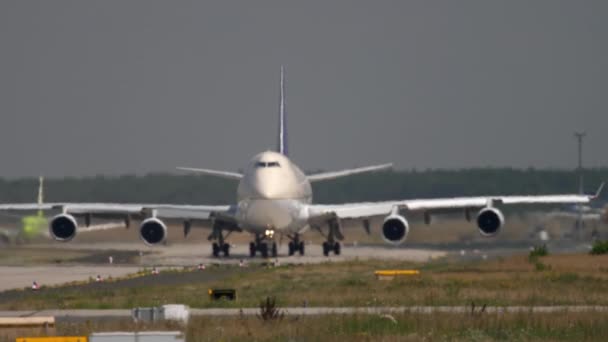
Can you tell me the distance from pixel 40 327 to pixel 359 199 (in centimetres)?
5159

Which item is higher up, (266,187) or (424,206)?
(266,187)

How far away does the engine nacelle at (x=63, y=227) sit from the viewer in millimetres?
60469

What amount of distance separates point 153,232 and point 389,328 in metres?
35.9

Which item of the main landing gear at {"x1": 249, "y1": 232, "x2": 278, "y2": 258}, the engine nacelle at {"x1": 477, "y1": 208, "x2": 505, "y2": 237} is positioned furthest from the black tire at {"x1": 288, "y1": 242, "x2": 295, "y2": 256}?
the engine nacelle at {"x1": 477, "y1": 208, "x2": 505, "y2": 237}

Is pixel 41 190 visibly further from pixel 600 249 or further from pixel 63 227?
pixel 600 249

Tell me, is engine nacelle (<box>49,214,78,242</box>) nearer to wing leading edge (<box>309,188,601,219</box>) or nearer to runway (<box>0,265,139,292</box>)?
runway (<box>0,265,139,292</box>)

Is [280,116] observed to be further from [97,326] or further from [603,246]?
[97,326]

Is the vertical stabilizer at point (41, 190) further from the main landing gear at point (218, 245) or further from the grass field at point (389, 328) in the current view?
the grass field at point (389, 328)

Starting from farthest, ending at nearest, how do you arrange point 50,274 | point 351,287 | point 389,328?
1. point 50,274
2. point 351,287
3. point 389,328

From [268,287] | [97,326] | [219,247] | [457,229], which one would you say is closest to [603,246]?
[457,229]

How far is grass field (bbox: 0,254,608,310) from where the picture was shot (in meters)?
34.3

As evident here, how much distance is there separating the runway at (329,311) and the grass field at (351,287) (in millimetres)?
1272

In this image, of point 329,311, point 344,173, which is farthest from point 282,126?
point 329,311

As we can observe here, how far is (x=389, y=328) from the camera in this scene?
2611cm
